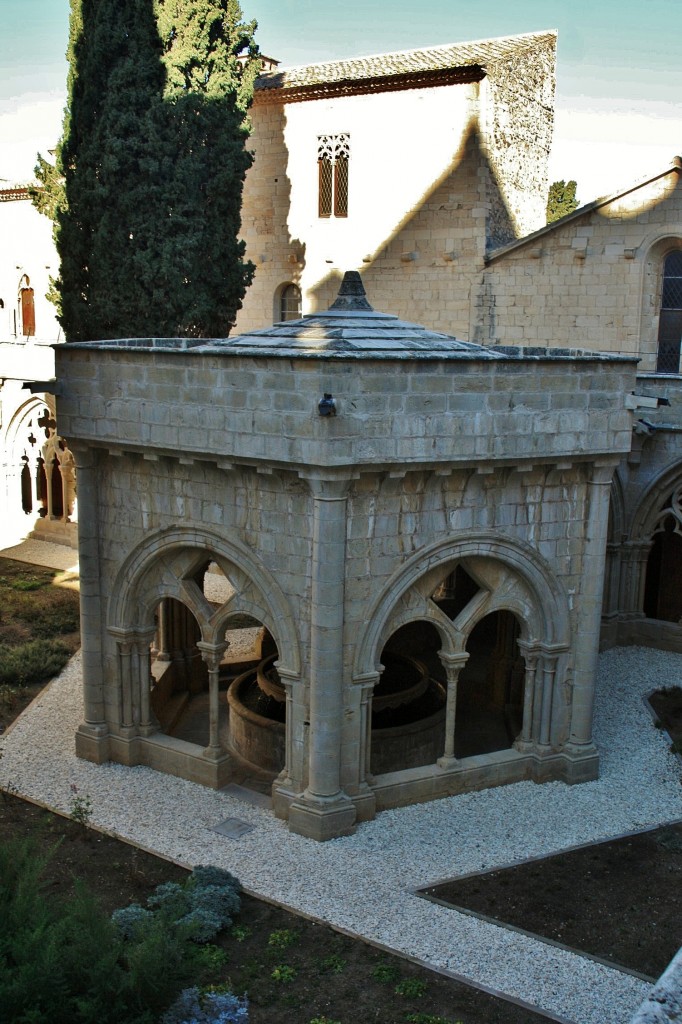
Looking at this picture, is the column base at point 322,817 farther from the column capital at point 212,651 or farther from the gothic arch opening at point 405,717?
the column capital at point 212,651

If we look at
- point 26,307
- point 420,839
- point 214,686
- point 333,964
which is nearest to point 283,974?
point 333,964

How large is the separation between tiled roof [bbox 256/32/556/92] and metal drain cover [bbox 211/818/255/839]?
21.2m

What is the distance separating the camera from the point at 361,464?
11250 mm

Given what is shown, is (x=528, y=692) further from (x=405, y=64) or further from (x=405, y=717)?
(x=405, y=64)

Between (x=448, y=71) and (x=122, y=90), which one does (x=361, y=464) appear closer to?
(x=122, y=90)

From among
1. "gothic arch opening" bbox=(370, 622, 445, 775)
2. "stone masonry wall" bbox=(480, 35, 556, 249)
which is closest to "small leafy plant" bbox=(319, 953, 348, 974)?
"gothic arch opening" bbox=(370, 622, 445, 775)

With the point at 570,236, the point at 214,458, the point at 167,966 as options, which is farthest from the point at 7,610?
the point at 570,236

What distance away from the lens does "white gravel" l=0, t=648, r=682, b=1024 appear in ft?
31.9

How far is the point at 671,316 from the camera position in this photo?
23.3m

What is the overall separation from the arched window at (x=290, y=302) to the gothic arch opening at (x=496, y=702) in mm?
16992

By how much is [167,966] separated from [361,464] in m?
5.35

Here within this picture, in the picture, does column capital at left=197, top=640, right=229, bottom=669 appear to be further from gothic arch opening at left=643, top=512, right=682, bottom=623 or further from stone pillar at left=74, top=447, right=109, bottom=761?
gothic arch opening at left=643, top=512, right=682, bottom=623

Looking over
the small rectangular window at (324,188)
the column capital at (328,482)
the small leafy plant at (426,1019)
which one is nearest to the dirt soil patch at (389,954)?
the small leafy plant at (426,1019)

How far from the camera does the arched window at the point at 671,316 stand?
2331 centimetres
